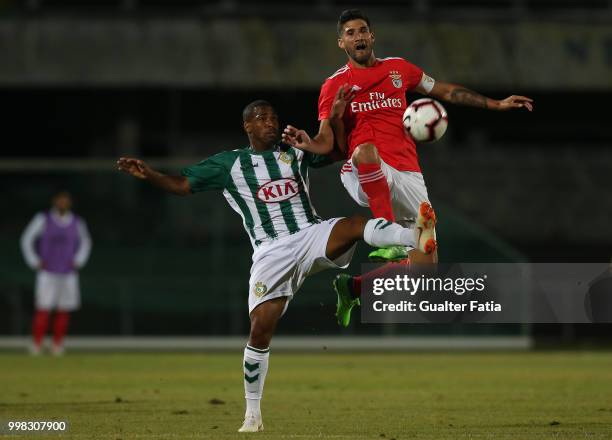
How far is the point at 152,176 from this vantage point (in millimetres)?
9289

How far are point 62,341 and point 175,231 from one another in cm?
239

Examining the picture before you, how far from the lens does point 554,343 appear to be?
21.9 metres

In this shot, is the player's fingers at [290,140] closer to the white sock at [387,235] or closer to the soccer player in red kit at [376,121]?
the soccer player in red kit at [376,121]

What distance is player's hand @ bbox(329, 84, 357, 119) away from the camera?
9.55 m

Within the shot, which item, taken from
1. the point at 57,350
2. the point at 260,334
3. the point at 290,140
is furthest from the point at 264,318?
the point at 57,350

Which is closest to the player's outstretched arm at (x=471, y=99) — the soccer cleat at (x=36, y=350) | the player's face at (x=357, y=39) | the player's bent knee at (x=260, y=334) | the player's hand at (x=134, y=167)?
the player's face at (x=357, y=39)

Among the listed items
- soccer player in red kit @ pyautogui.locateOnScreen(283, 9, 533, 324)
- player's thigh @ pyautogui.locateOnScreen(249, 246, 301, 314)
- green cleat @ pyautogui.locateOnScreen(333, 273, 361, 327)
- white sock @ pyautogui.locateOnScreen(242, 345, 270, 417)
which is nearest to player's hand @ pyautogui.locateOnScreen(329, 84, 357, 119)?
soccer player in red kit @ pyautogui.locateOnScreen(283, 9, 533, 324)

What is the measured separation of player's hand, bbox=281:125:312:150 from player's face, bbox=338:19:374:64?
1.01 metres

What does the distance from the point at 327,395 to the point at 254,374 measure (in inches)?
125

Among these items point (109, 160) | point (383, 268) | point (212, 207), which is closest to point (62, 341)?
point (212, 207)

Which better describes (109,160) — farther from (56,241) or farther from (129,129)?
(56,241)

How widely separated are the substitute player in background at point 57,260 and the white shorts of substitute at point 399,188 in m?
9.55

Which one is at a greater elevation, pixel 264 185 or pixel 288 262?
pixel 264 185

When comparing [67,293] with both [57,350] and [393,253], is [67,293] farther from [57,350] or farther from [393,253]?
[393,253]
